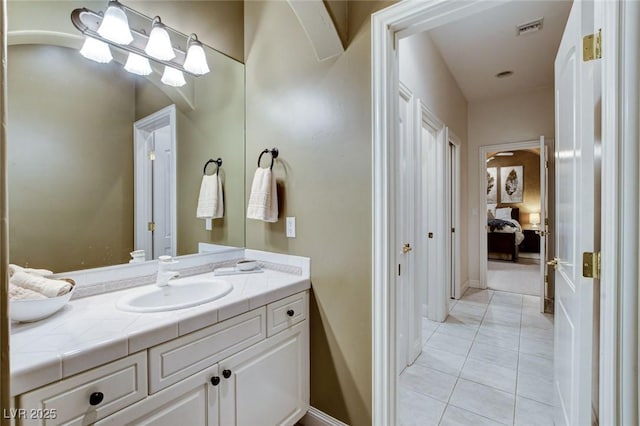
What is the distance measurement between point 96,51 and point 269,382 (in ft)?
5.85

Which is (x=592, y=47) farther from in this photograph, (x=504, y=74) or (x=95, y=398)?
(x=504, y=74)

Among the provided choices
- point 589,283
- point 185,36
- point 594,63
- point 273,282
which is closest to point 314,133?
point 273,282

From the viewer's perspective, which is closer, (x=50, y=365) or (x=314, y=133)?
(x=50, y=365)

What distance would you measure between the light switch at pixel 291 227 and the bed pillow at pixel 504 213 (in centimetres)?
773

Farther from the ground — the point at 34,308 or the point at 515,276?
the point at 34,308

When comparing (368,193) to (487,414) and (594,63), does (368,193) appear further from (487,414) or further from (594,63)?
(487,414)

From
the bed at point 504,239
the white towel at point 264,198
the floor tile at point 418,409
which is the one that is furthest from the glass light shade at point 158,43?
the bed at point 504,239

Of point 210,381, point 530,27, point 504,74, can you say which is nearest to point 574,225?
point 210,381

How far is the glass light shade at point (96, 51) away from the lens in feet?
4.40

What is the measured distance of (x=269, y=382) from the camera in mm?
1381

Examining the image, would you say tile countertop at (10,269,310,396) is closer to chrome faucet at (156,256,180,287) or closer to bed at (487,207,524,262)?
chrome faucet at (156,256,180,287)

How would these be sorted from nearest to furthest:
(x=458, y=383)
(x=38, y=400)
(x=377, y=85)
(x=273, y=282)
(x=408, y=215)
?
(x=38, y=400), (x=377, y=85), (x=273, y=282), (x=458, y=383), (x=408, y=215)

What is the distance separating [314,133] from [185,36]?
1.00 meters

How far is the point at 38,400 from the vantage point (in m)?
0.75
